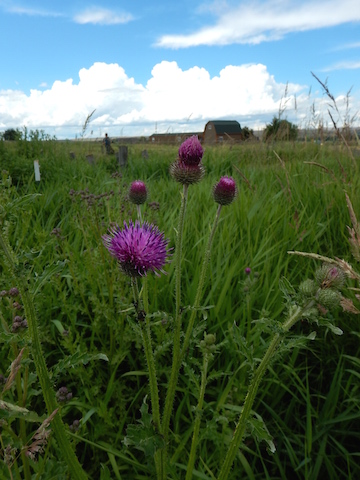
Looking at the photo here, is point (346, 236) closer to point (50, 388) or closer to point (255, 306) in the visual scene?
point (255, 306)

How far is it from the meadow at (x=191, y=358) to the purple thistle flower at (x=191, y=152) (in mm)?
609

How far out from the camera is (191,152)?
1.62 m

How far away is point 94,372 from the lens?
2.14 metres

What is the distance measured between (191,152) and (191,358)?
832 mm

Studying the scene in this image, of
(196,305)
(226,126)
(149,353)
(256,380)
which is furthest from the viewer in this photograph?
(226,126)

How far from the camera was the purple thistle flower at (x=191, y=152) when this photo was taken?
162 centimetres

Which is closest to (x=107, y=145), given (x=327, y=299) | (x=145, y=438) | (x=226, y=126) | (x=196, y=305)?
(x=196, y=305)

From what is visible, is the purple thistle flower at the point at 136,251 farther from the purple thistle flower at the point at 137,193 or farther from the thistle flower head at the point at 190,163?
the purple thistle flower at the point at 137,193

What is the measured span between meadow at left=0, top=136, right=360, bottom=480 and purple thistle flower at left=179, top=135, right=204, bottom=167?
24.0 inches

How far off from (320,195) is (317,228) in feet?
2.86

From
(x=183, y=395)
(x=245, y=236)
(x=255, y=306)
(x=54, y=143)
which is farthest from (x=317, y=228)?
(x=54, y=143)

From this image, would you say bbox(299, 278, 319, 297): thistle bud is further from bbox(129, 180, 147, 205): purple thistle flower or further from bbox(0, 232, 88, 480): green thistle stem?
bbox(129, 180, 147, 205): purple thistle flower

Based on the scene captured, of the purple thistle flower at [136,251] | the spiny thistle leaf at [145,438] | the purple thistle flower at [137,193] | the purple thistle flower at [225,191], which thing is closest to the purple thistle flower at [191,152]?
the purple thistle flower at [225,191]

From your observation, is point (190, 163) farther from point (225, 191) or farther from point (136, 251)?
point (136, 251)
